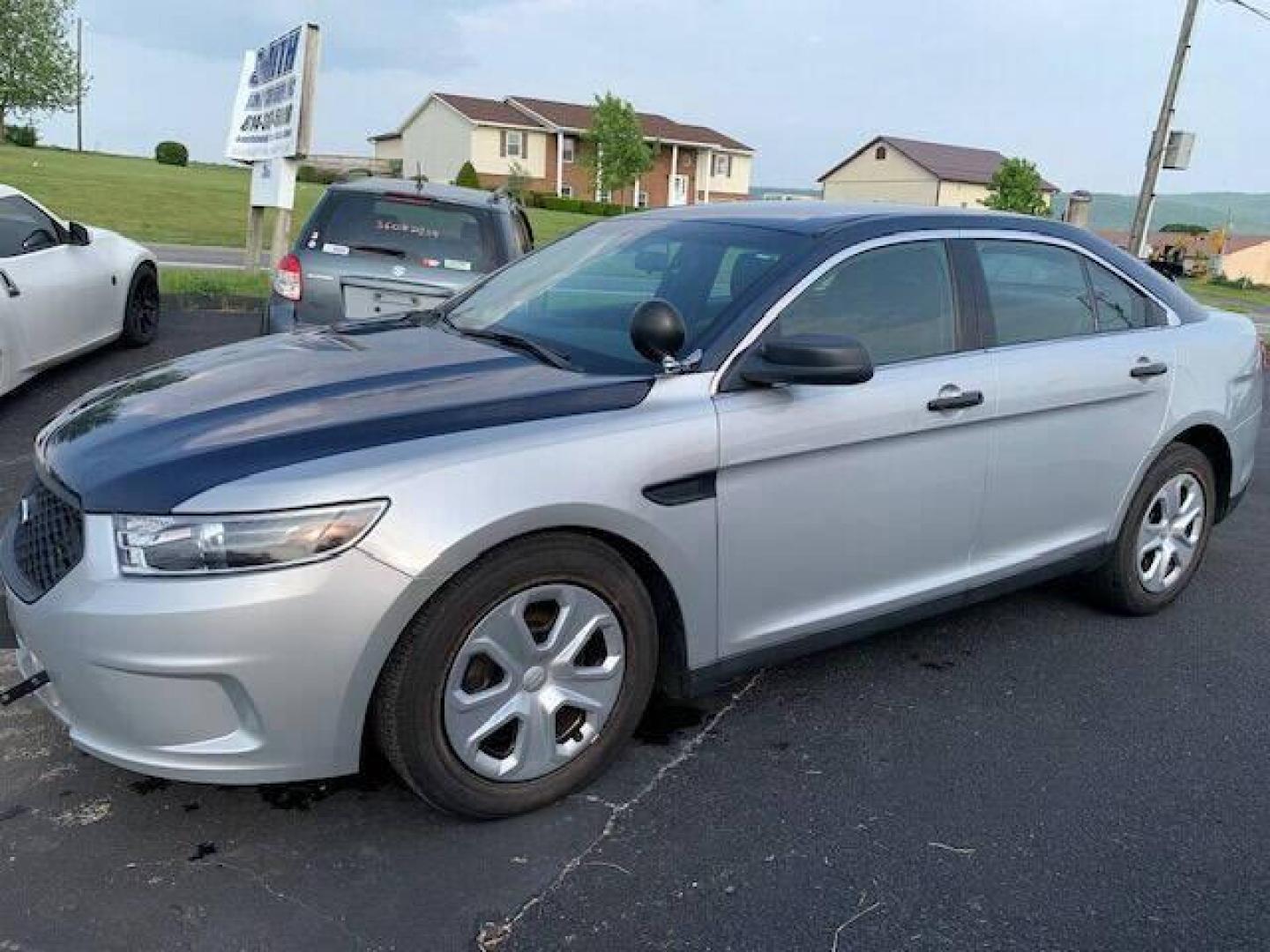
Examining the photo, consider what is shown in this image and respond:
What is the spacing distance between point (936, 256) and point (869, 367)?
85 cm

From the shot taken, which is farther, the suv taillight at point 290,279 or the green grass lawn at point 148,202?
the green grass lawn at point 148,202

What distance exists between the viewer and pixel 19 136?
6275cm

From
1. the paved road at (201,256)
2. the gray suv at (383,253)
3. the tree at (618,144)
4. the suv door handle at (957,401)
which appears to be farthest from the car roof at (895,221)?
the tree at (618,144)

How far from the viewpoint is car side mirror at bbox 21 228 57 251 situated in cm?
720

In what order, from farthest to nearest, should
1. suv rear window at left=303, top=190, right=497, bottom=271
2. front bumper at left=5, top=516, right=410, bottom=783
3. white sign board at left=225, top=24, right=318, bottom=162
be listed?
white sign board at left=225, top=24, right=318, bottom=162, suv rear window at left=303, top=190, right=497, bottom=271, front bumper at left=5, top=516, right=410, bottom=783

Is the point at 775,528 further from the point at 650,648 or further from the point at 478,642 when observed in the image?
the point at 478,642

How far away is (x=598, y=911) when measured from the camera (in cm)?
255

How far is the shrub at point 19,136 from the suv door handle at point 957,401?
234ft

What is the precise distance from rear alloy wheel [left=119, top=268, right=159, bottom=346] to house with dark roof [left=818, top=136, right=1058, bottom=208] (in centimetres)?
6486

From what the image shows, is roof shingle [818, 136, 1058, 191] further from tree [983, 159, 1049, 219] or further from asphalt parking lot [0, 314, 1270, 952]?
asphalt parking lot [0, 314, 1270, 952]

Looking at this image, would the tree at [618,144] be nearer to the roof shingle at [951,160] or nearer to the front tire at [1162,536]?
the roof shingle at [951,160]

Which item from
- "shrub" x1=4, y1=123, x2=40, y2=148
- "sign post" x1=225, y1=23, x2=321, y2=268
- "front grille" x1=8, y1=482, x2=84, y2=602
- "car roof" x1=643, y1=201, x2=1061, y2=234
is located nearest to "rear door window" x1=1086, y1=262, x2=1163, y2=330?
"car roof" x1=643, y1=201, x2=1061, y2=234

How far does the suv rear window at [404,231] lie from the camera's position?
6.71m

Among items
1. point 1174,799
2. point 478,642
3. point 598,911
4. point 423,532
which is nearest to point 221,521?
point 423,532
